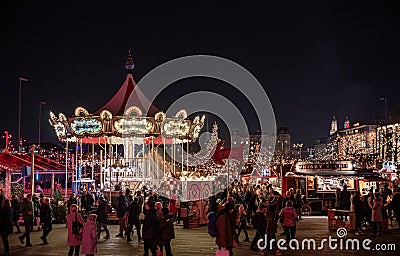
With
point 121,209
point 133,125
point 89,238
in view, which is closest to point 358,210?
point 121,209

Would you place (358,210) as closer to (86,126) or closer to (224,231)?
(224,231)

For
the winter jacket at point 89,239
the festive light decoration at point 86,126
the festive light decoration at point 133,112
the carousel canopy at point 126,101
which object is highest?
the carousel canopy at point 126,101

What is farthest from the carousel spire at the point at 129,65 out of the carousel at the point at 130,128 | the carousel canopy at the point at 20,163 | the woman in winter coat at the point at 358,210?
the woman in winter coat at the point at 358,210

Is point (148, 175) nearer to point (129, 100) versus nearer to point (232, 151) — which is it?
point (129, 100)

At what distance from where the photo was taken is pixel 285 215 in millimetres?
13891

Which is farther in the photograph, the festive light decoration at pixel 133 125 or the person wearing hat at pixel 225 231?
the festive light decoration at pixel 133 125

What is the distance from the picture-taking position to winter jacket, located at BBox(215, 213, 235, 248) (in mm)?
10945

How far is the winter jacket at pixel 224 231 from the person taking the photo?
10.9 m

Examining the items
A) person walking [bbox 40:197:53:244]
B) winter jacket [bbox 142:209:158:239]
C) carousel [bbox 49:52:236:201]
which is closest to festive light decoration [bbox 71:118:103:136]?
carousel [bbox 49:52:236:201]

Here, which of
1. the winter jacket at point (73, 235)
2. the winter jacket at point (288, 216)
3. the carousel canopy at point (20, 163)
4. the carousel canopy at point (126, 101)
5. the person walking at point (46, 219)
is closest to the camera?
the winter jacket at point (73, 235)

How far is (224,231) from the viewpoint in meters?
11.0

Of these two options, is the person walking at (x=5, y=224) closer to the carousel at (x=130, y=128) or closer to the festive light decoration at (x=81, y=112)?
the carousel at (x=130, y=128)

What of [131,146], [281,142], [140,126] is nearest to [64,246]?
[140,126]

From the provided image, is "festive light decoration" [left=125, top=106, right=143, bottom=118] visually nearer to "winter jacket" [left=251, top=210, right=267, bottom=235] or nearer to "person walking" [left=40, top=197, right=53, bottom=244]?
"person walking" [left=40, top=197, right=53, bottom=244]
